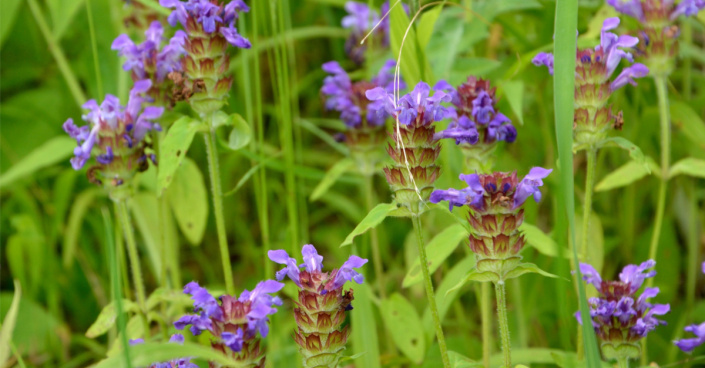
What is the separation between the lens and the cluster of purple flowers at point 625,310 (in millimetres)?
1314

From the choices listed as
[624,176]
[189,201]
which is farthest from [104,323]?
[624,176]

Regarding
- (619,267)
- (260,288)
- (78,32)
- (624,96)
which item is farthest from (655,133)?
(78,32)

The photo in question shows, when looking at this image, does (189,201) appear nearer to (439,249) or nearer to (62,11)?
(62,11)

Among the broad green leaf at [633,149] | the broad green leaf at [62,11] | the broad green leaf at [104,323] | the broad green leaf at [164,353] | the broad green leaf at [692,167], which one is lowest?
the broad green leaf at [164,353]

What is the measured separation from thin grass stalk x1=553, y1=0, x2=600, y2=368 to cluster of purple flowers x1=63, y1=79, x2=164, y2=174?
35.0 inches

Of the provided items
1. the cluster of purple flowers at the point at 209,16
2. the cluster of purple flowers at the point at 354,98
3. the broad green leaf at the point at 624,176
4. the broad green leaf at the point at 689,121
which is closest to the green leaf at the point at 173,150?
the cluster of purple flowers at the point at 209,16

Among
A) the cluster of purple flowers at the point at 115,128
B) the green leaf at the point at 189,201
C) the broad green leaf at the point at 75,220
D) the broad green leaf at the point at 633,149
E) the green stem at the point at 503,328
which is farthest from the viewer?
the broad green leaf at the point at 75,220

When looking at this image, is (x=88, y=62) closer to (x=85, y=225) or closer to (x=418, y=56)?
(x=85, y=225)

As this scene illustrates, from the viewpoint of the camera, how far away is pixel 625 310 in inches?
51.9

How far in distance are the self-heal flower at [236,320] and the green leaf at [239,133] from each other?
0.42 meters

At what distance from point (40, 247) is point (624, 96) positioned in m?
1.89

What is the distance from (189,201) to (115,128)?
0.35m

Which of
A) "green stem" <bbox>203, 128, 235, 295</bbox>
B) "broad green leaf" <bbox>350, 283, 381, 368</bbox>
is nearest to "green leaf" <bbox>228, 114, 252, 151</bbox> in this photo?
"green stem" <bbox>203, 128, 235, 295</bbox>

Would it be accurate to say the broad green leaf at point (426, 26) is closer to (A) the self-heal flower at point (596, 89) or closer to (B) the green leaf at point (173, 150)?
(A) the self-heal flower at point (596, 89)
